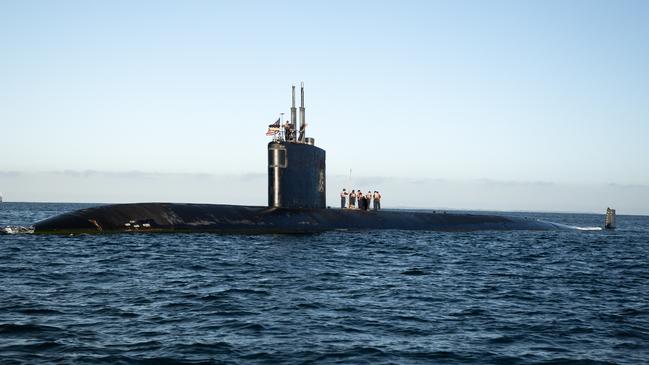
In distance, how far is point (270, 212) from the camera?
119 feet

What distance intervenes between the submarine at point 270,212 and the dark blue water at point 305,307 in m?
5.40

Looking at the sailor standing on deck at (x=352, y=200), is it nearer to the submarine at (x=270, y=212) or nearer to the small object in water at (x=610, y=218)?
the submarine at (x=270, y=212)

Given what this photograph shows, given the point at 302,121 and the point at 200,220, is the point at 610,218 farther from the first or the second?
the point at 200,220

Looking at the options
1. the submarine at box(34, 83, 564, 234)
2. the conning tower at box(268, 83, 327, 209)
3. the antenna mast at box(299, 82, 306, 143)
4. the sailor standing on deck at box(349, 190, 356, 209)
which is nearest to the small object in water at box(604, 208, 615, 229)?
the sailor standing on deck at box(349, 190, 356, 209)

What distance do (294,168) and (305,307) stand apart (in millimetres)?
21057

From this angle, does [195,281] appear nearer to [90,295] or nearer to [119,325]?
[90,295]

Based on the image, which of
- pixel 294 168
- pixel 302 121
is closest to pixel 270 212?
pixel 294 168

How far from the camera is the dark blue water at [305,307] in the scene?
1115 centimetres

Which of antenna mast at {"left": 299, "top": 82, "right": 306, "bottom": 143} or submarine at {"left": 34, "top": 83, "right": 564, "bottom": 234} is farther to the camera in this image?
antenna mast at {"left": 299, "top": 82, "right": 306, "bottom": 143}

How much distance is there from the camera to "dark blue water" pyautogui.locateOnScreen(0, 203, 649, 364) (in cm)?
1115

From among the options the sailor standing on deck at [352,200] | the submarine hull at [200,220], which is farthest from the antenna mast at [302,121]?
the sailor standing on deck at [352,200]

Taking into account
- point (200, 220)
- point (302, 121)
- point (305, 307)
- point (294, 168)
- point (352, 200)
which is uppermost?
point (302, 121)

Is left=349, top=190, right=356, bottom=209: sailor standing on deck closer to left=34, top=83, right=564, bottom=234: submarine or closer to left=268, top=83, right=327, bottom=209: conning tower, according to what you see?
left=34, top=83, right=564, bottom=234: submarine

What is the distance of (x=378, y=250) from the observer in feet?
96.7
